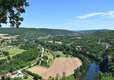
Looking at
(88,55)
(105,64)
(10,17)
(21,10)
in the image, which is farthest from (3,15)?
(88,55)

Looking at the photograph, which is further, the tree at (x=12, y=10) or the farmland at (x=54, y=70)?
the farmland at (x=54, y=70)

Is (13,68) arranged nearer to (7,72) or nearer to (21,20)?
(7,72)

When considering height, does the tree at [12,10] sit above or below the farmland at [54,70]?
above

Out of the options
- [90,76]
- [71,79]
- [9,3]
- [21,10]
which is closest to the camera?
[9,3]

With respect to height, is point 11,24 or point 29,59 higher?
point 11,24

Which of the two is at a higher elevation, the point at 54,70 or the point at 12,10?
the point at 12,10

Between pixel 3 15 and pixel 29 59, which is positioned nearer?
pixel 3 15

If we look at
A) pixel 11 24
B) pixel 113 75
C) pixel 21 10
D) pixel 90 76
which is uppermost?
pixel 21 10

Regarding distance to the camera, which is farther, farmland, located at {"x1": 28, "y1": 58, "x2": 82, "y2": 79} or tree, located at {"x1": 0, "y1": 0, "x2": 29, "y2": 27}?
farmland, located at {"x1": 28, "y1": 58, "x2": 82, "y2": 79}

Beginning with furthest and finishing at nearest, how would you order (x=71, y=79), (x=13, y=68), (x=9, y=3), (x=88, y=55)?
1. (x=88, y=55)
2. (x=13, y=68)
3. (x=71, y=79)
4. (x=9, y=3)

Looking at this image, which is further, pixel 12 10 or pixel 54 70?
pixel 54 70

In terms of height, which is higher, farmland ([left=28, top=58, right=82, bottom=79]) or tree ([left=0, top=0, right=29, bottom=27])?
tree ([left=0, top=0, right=29, bottom=27])
